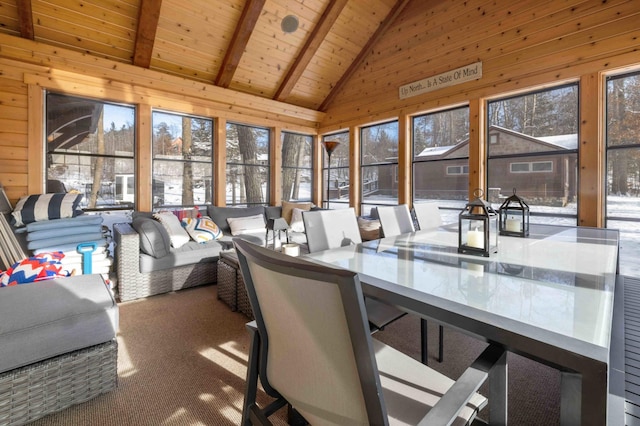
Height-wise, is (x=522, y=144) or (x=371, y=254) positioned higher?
(x=522, y=144)

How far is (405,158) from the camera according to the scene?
15.6 feet

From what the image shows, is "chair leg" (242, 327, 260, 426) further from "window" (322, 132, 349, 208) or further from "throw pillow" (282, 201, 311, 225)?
"window" (322, 132, 349, 208)

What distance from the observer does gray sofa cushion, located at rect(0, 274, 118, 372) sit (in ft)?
4.40

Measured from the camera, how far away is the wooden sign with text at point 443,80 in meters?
3.93

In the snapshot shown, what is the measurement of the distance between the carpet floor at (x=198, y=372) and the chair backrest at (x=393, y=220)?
0.77 meters

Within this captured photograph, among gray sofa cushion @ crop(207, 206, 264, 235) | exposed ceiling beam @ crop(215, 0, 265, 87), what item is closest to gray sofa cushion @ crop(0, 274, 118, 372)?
gray sofa cushion @ crop(207, 206, 264, 235)

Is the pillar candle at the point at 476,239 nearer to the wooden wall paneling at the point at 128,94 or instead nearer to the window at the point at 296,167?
the wooden wall paneling at the point at 128,94

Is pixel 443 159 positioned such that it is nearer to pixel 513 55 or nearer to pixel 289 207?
pixel 513 55

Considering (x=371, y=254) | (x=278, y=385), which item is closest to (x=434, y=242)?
(x=371, y=254)

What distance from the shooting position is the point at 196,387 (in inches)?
67.6

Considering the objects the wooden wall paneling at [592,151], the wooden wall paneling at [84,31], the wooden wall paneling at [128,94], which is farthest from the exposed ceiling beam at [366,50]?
the wooden wall paneling at [84,31]

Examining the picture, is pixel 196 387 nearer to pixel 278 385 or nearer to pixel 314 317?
pixel 278 385

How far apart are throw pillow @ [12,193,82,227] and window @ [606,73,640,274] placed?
5.68 meters

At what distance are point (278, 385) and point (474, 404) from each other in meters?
0.59
